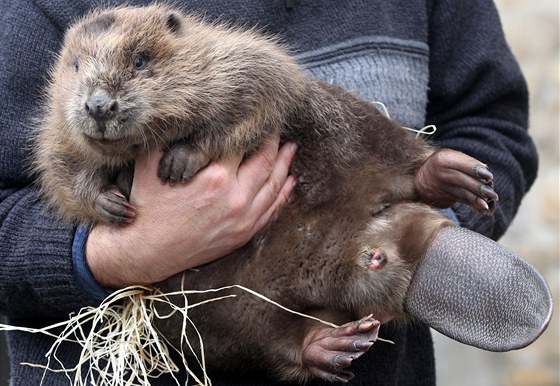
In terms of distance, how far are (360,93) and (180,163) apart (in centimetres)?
62

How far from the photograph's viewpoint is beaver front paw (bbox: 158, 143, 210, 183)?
5.93 ft

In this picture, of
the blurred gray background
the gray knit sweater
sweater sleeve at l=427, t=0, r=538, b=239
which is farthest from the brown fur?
the blurred gray background

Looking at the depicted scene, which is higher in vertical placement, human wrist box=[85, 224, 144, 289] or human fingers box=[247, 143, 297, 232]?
human fingers box=[247, 143, 297, 232]

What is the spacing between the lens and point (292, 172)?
195 centimetres

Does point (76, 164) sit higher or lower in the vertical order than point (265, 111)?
lower

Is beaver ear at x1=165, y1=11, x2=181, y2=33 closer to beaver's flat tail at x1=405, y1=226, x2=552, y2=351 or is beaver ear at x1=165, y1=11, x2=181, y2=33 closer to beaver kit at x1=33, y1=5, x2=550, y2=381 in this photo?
beaver kit at x1=33, y1=5, x2=550, y2=381

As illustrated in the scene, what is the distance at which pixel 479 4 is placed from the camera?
250 centimetres

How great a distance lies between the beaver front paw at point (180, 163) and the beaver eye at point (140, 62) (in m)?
0.18

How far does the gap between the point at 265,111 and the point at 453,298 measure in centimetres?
57

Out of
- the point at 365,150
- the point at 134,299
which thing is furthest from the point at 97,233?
the point at 365,150

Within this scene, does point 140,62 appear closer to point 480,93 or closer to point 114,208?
point 114,208

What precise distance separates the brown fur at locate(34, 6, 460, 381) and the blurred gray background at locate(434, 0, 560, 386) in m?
2.15

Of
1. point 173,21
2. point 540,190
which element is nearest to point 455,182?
point 173,21

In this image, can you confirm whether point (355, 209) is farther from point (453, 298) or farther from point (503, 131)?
point (503, 131)
